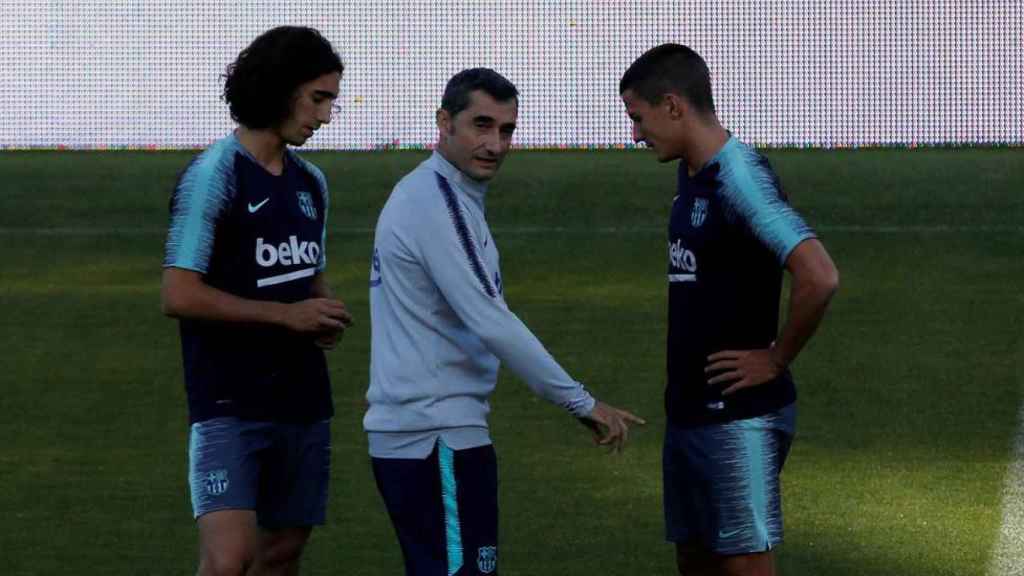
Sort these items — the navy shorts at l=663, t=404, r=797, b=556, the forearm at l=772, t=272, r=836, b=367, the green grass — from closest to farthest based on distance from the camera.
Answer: the forearm at l=772, t=272, r=836, b=367
the navy shorts at l=663, t=404, r=797, b=556
the green grass

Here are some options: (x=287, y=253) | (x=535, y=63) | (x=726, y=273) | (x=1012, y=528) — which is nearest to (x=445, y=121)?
(x=287, y=253)

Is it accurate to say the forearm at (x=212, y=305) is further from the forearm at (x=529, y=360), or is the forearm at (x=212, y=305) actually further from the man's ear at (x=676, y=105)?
the man's ear at (x=676, y=105)

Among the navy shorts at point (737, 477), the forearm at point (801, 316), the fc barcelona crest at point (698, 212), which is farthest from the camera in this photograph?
the navy shorts at point (737, 477)

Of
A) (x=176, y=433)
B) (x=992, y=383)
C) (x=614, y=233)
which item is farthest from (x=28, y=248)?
(x=992, y=383)

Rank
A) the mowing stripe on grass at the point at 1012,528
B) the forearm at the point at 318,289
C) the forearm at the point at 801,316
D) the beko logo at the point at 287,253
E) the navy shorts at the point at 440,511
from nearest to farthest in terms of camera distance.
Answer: the navy shorts at the point at 440,511 < the forearm at the point at 801,316 < the beko logo at the point at 287,253 < the forearm at the point at 318,289 < the mowing stripe on grass at the point at 1012,528

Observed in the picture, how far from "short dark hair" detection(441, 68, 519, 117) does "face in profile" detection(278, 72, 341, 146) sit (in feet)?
1.69

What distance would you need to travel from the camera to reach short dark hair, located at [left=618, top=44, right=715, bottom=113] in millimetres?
4391

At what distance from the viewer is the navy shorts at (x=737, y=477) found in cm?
445

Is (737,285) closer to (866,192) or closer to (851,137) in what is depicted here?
(866,192)

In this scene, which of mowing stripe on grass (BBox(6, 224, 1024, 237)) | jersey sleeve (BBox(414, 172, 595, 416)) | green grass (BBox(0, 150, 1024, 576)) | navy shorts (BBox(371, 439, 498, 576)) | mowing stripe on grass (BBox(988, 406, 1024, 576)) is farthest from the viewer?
mowing stripe on grass (BBox(6, 224, 1024, 237))

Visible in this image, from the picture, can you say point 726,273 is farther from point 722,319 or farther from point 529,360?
point 529,360

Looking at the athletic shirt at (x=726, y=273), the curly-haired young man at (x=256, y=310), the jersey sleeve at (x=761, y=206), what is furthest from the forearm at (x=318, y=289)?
the jersey sleeve at (x=761, y=206)

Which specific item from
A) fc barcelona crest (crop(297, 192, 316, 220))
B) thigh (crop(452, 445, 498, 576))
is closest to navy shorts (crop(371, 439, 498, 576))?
thigh (crop(452, 445, 498, 576))

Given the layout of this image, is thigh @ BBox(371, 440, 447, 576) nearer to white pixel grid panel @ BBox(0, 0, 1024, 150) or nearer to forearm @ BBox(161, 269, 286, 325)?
forearm @ BBox(161, 269, 286, 325)
